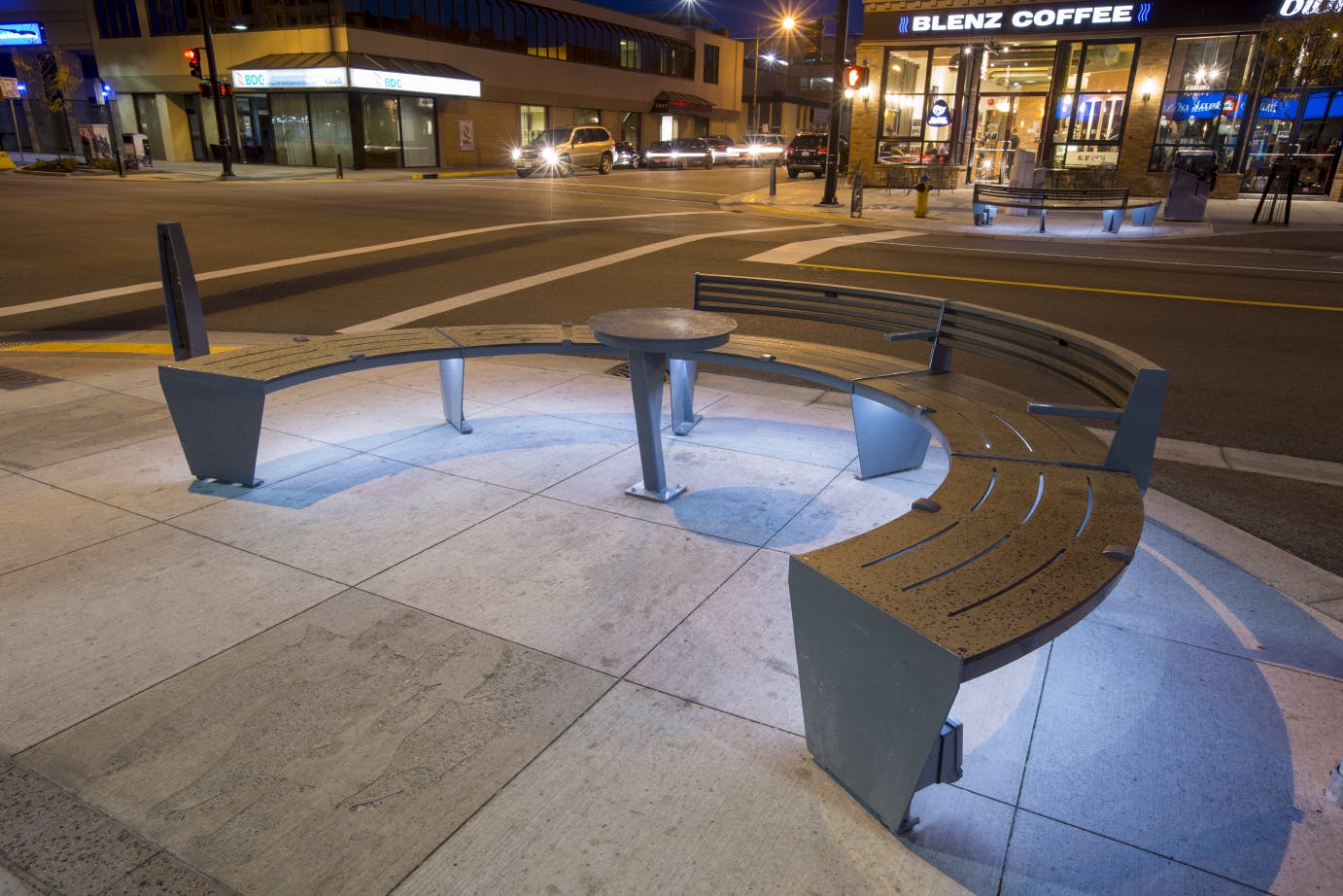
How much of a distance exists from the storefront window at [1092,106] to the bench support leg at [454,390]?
25.6 m

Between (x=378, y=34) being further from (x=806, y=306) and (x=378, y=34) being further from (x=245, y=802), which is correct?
(x=245, y=802)

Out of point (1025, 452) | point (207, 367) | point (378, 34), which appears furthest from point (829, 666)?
point (378, 34)

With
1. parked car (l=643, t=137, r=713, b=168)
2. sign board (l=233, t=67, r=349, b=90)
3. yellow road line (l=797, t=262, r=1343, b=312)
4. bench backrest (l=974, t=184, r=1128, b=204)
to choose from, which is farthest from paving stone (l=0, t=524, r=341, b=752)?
parked car (l=643, t=137, r=713, b=168)

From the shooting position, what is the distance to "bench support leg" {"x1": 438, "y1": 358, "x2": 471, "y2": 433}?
17.7 ft

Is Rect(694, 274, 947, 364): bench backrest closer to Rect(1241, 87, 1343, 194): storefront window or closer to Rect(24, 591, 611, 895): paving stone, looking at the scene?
Rect(24, 591, 611, 895): paving stone

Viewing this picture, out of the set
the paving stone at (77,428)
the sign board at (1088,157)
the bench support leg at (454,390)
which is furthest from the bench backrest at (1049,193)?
the paving stone at (77,428)

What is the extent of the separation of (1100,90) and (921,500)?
27544 millimetres

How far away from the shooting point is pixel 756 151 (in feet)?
160

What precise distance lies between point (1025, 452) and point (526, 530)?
232 cm

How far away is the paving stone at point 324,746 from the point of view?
228 centimetres

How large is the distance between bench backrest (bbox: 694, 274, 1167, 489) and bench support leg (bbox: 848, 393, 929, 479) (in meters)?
0.43

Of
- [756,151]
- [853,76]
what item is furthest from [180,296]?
[756,151]

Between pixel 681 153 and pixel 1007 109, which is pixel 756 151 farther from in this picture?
pixel 1007 109

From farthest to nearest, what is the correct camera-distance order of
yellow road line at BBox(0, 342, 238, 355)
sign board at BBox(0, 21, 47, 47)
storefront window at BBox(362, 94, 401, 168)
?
sign board at BBox(0, 21, 47, 47) < storefront window at BBox(362, 94, 401, 168) < yellow road line at BBox(0, 342, 238, 355)
